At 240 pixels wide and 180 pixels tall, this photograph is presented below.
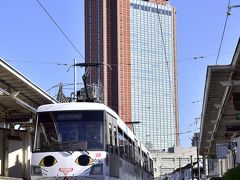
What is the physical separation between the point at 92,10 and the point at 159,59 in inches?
222

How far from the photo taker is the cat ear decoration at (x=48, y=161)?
1773 cm

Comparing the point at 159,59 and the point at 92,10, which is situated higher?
the point at 92,10

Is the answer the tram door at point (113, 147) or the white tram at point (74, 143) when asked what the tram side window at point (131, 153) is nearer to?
the tram door at point (113, 147)

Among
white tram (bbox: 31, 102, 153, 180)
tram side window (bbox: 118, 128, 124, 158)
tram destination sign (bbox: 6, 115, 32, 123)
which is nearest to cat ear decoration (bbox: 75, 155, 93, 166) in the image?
white tram (bbox: 31, 102, 153, 180)

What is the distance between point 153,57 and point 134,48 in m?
1.43

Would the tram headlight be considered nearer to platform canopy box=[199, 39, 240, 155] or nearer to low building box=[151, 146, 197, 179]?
platform canopy box=[199, 39, 240, 155]

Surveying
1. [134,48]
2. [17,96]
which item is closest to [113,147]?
[17,96]

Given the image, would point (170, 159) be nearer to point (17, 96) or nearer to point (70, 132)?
point (17, 96)

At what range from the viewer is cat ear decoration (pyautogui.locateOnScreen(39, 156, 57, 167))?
58.2 ft

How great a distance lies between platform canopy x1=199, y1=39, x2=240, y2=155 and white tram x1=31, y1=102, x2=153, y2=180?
540cm

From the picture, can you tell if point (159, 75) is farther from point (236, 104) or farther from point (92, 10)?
point (236, 104)

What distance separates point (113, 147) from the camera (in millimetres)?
18938

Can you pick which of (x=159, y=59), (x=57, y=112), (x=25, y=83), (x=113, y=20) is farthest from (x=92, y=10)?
(x=57, y=112)

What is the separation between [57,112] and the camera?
18469 mm
